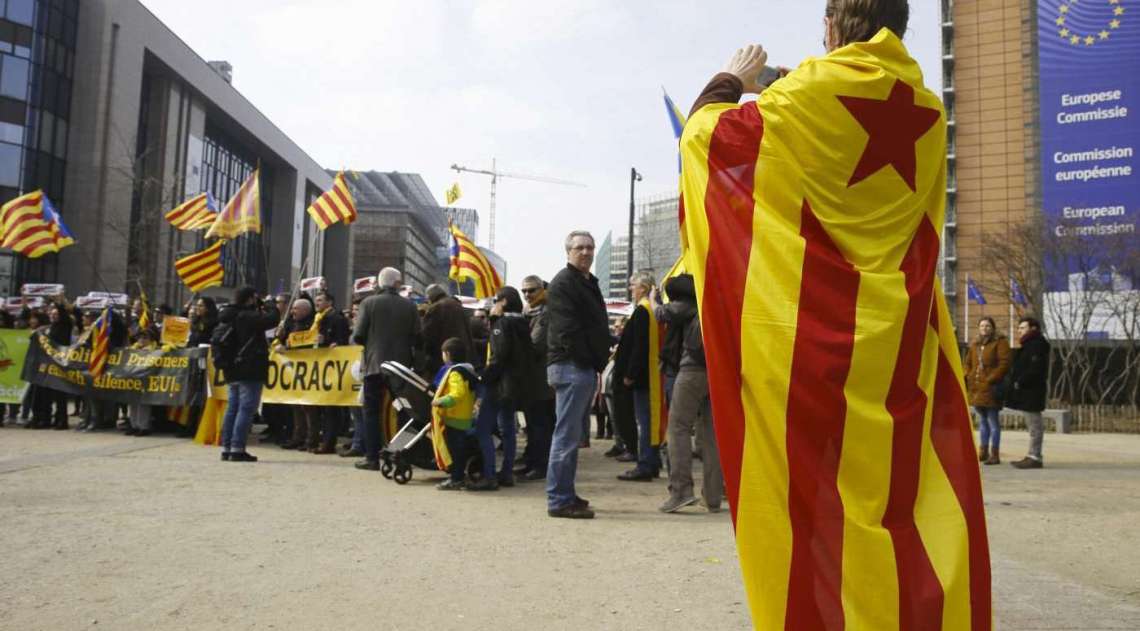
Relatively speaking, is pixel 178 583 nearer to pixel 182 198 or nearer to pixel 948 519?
pixel 948 519

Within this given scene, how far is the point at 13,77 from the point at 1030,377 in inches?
1583

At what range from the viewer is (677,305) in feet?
23.3

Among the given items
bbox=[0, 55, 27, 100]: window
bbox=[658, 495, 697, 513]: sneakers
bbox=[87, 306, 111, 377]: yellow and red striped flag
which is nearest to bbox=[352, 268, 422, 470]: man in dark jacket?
bbox=[658, 495, 697, 513]: sneakers

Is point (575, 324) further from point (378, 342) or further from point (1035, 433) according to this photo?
point (1035, 433)

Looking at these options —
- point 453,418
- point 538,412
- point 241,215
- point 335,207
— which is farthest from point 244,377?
point 241,215

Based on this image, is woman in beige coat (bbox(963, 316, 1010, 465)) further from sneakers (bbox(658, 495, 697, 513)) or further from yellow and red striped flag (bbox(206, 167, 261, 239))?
yellow and red striped flag (bbox(206, 167, 261, 239))

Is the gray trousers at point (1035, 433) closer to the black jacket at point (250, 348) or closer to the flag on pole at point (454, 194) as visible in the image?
the black jacket at point (250, 348)

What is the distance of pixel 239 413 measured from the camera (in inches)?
365

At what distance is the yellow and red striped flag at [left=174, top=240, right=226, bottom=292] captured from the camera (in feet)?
49.9

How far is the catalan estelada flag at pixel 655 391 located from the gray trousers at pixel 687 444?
189cm

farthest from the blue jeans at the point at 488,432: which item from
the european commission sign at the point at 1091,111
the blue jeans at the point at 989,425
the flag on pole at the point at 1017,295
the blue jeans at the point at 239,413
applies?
the european commission sign at the point at 1091,111

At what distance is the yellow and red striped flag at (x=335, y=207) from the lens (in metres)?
15.2

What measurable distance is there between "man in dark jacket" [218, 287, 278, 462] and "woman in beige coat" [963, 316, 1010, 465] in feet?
29.5

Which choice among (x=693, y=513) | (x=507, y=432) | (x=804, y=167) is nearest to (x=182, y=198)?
(x=507, y=432)
